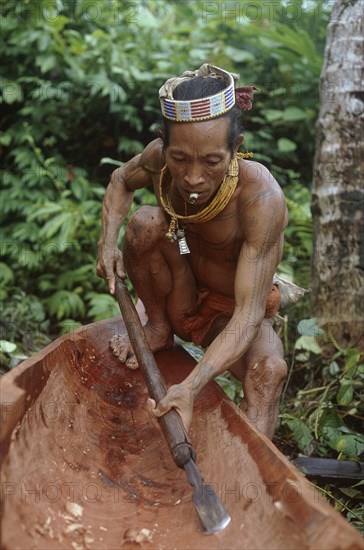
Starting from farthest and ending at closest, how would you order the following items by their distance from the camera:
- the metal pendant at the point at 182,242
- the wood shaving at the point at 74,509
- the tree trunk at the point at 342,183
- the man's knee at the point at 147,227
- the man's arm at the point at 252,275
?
the tree trunk at the point at 342,183
the man's knee at the point at 147,227
the metal pendant at the point at 182,242
the man's arm at the point at 252,275
the wood shaving at the point at 74,509

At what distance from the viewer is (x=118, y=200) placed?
3264 millimetres

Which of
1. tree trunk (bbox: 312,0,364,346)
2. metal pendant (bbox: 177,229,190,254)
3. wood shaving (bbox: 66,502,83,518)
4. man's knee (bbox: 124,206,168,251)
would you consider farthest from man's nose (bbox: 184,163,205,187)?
tree trunk (bbox: 312,0,364,346)

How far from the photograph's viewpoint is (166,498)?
2.40 meters

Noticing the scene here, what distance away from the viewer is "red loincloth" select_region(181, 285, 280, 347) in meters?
3.02

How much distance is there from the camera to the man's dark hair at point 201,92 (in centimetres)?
236

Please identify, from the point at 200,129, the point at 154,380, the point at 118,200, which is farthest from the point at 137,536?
the point at 118,200

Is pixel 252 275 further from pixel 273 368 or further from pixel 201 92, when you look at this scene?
pixel 201 92

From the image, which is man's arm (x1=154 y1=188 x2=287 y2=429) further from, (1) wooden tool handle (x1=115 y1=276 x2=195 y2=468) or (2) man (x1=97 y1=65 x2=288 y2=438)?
(1) wooden tool handle (x1=115 y1=276 x2=195 y2=468)

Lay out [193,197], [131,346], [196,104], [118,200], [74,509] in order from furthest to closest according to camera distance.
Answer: [118,200] < [131,346] < [193,197] < [196,104] < [74,509]

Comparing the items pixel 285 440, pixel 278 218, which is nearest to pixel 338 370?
pixel 285 440

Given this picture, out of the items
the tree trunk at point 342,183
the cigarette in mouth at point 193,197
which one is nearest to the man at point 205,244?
the cigarette in mouth at point 193,197

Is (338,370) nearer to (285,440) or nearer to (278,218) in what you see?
(285,440)

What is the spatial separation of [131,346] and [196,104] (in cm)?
121

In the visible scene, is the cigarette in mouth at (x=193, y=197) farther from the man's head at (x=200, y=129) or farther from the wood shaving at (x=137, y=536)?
the wood shaving at (x=137, y=536)
